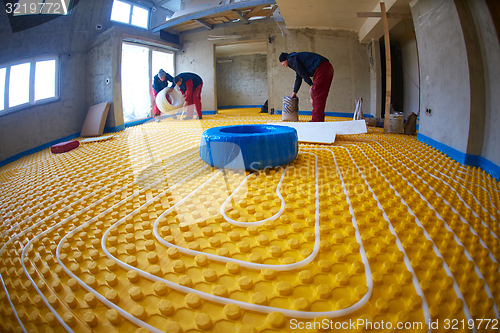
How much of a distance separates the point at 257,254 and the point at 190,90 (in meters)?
7.95

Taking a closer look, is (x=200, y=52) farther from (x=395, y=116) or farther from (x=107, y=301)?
(x=107, y=301)

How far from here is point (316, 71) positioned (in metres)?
5.15

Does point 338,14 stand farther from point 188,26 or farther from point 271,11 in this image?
point 188,26

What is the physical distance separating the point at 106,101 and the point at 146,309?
7.22 meters

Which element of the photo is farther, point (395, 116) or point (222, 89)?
point (222, 89)

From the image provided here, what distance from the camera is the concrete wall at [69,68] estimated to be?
4.79 m

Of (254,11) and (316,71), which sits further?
(254,11)

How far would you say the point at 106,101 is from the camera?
22.2 ft

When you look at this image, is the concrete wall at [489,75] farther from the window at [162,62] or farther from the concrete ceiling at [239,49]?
the concrete ceiling at [239,49]

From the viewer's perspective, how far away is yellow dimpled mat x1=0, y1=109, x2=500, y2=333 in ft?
3.19

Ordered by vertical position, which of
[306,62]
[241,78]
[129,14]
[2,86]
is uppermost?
[129,14]

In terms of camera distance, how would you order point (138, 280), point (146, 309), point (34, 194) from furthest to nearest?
1. point (34, 194)
2. point (138, 280)
3. point (146, 309)

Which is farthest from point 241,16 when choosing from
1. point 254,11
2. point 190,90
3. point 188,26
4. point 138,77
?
point 138,77

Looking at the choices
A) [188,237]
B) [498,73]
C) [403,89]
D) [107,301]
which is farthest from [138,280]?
[403,89]
